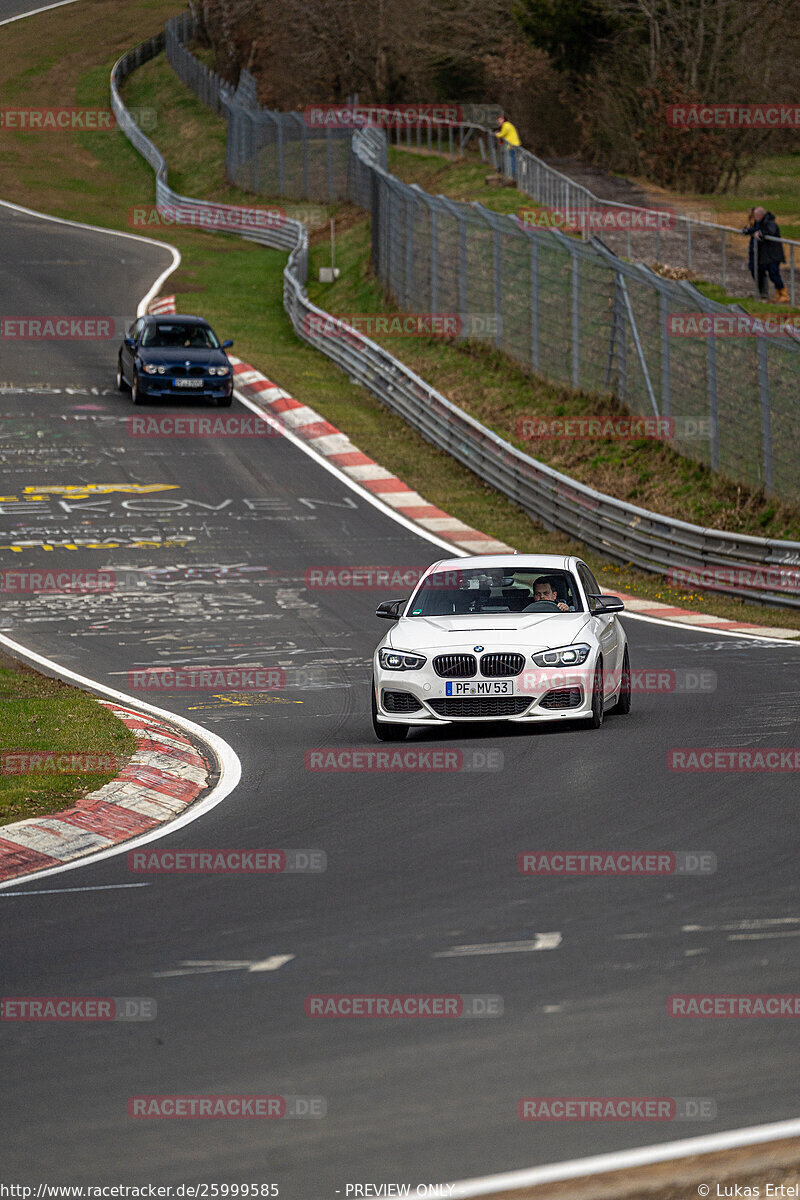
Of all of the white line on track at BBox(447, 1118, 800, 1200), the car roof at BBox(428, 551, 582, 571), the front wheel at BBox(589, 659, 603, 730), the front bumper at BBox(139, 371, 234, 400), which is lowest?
the front bumper at BBox(139, 371, 234, 400)

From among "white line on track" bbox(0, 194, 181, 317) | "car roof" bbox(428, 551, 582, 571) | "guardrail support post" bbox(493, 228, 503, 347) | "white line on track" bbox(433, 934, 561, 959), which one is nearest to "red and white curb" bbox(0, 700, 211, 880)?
"car roof" bbox(428, 551, 582, 571)

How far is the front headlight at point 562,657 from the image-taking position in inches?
484

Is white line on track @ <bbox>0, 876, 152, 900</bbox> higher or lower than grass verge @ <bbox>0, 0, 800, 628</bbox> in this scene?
higher

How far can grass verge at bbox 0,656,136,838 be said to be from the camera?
34.1 feet

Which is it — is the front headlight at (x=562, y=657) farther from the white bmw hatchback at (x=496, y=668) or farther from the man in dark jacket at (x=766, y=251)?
the man in dark jacket at (x=766, y=251)

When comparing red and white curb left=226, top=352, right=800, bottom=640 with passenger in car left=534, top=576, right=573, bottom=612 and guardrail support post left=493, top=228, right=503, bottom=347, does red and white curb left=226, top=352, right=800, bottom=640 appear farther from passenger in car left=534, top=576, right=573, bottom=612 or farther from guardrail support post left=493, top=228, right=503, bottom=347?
passenger in car left=534, top=576, right=573, bottom=612

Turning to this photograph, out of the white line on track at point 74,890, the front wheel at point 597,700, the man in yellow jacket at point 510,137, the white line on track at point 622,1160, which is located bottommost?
the front wheel at point 597,700

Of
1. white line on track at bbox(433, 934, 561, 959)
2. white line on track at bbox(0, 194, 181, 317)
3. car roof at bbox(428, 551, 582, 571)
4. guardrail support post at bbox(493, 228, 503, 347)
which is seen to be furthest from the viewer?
white line on track at bbox(0, 194, 181, 317)

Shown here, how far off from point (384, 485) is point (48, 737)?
16.3m

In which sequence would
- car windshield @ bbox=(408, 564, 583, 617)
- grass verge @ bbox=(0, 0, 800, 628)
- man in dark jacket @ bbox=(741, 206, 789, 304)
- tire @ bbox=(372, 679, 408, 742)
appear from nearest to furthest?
tire @ bbox=(372, 679, 408, 742) → car windshield @ bbox=(408, 564, 583, 617) → grass verge @ bbox=(0, 0, 800, 628) → man in dark jacket @ bbox=(741, 206, 789, 304)

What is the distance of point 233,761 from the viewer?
1187cm

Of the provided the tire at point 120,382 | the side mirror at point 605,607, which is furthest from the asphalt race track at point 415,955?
the tire at point 120,382

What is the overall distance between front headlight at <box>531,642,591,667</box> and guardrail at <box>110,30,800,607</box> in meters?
8.66

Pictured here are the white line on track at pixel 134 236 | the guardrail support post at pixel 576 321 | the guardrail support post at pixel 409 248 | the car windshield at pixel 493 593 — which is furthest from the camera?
the white line on track at pixel 134 236
